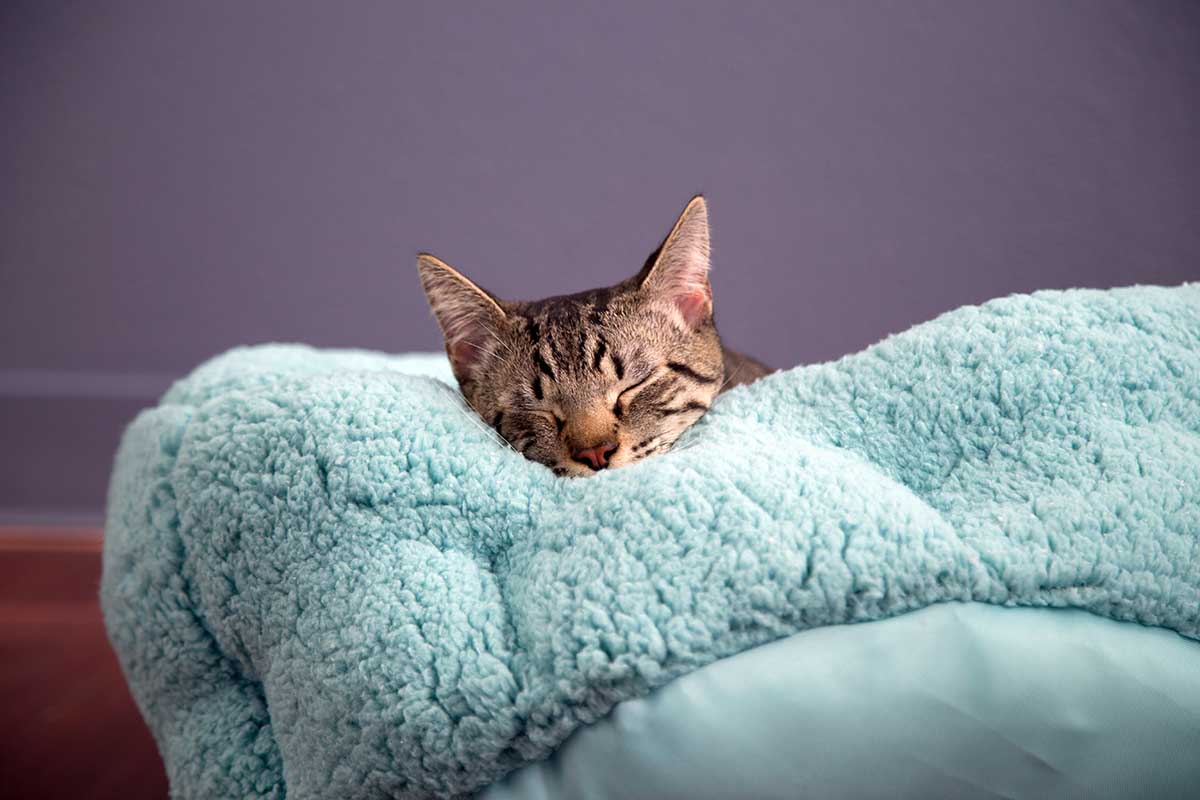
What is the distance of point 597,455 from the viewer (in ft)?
3.48

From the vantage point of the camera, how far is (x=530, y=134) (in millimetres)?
2197

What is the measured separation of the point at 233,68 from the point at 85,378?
3.00 feet

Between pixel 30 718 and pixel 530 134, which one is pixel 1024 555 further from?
pixel 530 134

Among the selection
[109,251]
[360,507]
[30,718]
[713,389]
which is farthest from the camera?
[109,251]

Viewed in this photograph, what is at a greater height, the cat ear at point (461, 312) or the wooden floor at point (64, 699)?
the cat ear at point (461, 312)

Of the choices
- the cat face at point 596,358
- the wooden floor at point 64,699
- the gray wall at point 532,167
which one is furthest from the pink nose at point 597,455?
the gray wall at point 532,167

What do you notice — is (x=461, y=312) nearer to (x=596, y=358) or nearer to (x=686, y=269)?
(x=596, y=358)

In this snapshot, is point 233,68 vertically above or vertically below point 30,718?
above

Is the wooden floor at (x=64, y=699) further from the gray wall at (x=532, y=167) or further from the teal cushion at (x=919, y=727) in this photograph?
the teal cushion at (x=919, y=727)

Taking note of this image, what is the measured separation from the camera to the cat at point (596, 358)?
1104 mm

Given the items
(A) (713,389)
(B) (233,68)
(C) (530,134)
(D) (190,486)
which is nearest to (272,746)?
(D) (190,486)

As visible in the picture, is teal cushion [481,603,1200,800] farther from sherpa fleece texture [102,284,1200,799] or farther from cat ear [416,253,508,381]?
cat ear [416,253,508,381]

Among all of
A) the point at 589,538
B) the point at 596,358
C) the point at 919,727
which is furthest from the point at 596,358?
the point at 919,727

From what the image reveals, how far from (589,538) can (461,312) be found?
53cm
